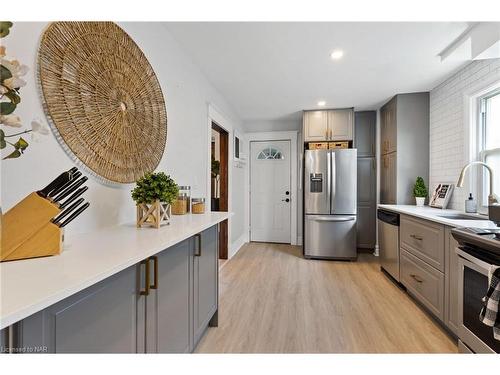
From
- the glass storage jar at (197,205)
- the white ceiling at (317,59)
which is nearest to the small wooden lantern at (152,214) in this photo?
the glass storage jar at (197,205)

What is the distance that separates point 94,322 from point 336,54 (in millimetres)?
2754

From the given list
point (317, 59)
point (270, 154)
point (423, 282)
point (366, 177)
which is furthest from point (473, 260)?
point (270, 154)

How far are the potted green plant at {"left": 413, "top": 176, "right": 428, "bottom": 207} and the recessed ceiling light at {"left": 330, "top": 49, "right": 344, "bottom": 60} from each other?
2164 mm

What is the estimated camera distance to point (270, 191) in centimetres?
522

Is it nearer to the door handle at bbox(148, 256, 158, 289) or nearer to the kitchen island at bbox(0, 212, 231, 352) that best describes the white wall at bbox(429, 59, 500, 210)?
the kitchen island at bbox(0, 212, 231, 352)

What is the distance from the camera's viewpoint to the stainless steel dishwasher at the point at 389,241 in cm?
298

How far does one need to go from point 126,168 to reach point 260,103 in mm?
2897

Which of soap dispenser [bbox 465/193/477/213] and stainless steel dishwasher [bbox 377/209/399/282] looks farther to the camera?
stainless steel dishwasher [bbox 377/209/399/282]

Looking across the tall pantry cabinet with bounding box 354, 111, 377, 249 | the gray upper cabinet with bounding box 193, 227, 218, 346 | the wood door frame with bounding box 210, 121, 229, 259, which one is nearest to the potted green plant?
the tall pantry cabinet with bounding box 354, 111, 377, 249

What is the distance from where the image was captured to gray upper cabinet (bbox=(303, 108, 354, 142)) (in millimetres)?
4230

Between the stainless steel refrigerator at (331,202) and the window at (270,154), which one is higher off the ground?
the window at (270,154)

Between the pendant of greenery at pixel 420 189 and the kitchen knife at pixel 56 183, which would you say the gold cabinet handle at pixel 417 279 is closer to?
the pendant of greenery at pixel 420 189

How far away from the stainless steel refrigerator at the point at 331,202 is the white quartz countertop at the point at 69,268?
10.4 feet

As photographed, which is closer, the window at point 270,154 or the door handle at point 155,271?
the door handle at point 155,271
